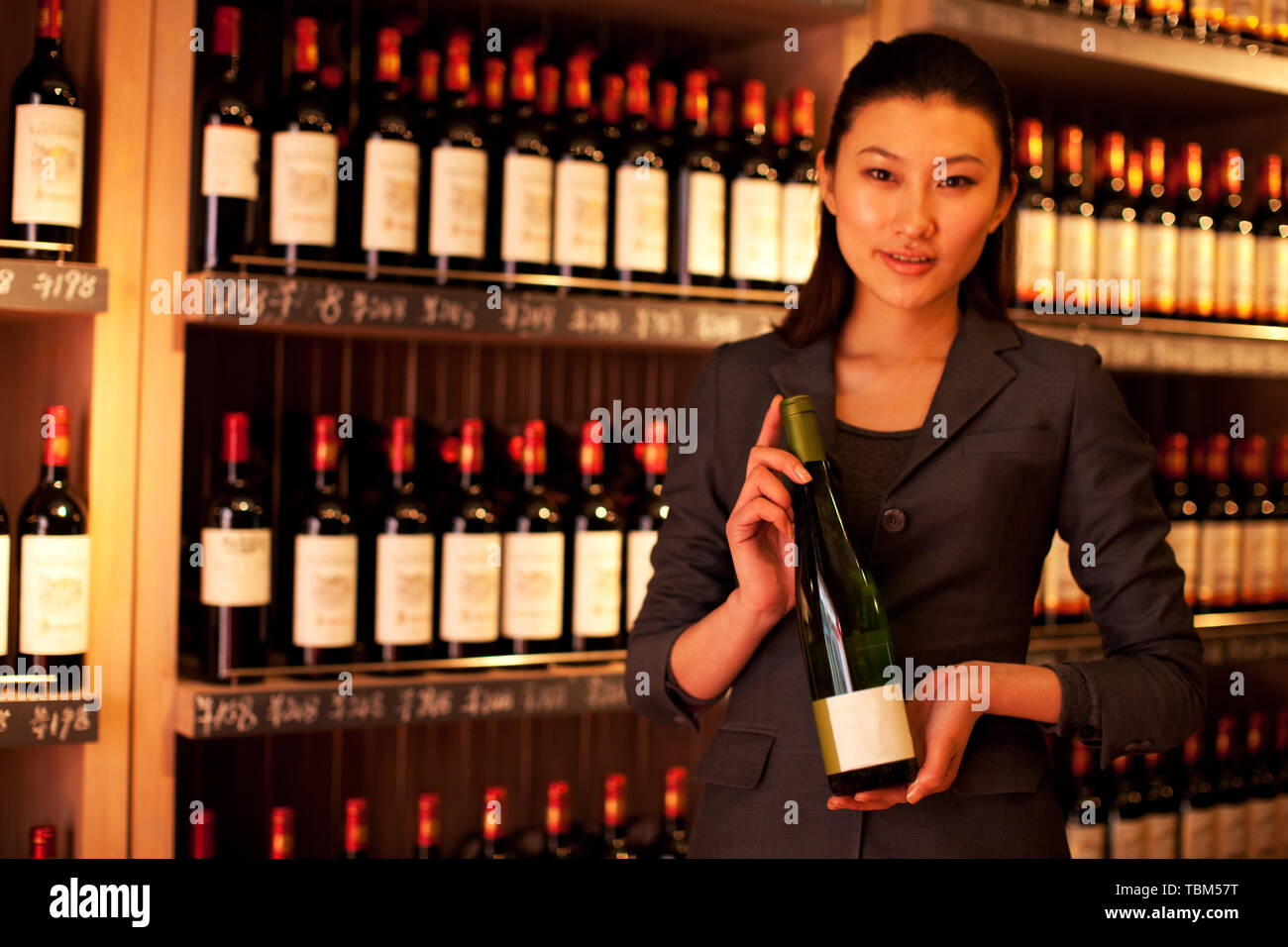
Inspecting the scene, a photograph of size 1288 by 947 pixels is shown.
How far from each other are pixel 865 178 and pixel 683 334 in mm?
634

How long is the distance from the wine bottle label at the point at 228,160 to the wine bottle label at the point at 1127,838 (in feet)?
5.23

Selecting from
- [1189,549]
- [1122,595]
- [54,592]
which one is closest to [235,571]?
[54,592]

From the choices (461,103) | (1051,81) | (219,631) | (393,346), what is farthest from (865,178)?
(1051,81)

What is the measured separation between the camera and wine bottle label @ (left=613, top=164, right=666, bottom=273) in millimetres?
1708

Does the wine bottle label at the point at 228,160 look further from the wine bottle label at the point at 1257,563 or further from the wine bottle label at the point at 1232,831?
the wine bottle label at the point at 1232,831

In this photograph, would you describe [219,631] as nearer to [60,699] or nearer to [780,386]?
[60,699]

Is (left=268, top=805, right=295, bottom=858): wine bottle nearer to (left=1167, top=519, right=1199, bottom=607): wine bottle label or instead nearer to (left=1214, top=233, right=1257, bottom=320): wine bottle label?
(left=1167, top=519, right=1199, bottom=607): wine bottle label

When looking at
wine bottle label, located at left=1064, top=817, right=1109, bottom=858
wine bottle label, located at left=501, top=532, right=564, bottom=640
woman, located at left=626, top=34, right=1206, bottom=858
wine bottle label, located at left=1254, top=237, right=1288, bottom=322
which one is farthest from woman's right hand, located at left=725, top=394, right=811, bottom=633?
wine bottle label, located at left=1254, top=237, right=1288, bottom=322

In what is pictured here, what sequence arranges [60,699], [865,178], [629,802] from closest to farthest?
1. [865,178]
2. [60,699]
3. [629,802]

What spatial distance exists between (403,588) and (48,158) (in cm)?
61

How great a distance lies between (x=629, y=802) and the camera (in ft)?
6.91

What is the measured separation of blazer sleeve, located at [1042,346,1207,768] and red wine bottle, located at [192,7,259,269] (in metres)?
0.94

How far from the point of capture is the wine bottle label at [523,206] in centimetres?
163
